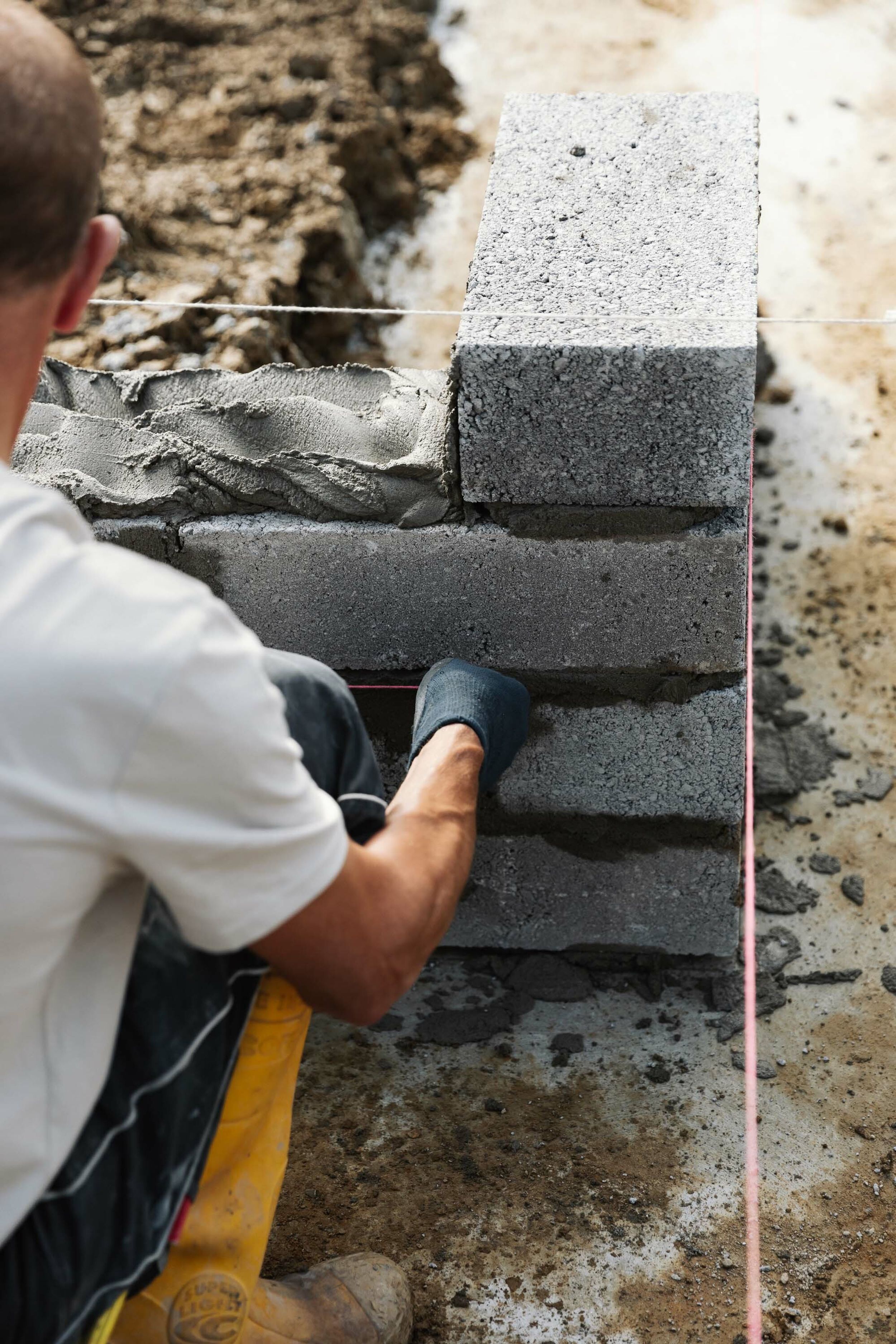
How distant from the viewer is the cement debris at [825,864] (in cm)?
291

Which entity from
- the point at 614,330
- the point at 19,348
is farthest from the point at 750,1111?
the point at 19,348

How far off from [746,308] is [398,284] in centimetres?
334

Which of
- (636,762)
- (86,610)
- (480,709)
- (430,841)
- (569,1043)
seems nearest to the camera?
(86,610)

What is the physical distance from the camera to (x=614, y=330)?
79.5 inches

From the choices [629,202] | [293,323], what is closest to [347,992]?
[629,202]

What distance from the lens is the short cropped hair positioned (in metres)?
1.19

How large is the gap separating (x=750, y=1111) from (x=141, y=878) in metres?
1.47

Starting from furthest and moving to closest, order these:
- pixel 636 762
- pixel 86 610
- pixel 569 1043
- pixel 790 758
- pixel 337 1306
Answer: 1. pixel 790 758
2. pixel 569 1043
3. pixel 636 762
4. pixel 337 1306
5. pixel 86 610

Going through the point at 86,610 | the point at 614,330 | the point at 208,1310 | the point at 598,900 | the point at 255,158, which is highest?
the point at 86,610

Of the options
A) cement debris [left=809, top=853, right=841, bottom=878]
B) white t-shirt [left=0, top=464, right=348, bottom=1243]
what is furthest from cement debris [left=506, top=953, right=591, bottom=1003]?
white t-shirt [left=0, top=464, right=348, bottom=1243]

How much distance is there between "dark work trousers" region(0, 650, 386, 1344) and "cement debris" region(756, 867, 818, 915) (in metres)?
1.61

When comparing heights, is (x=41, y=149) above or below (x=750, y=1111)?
above

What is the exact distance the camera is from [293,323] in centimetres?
462

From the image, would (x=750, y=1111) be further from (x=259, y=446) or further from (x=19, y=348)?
(x=19, y=348)
